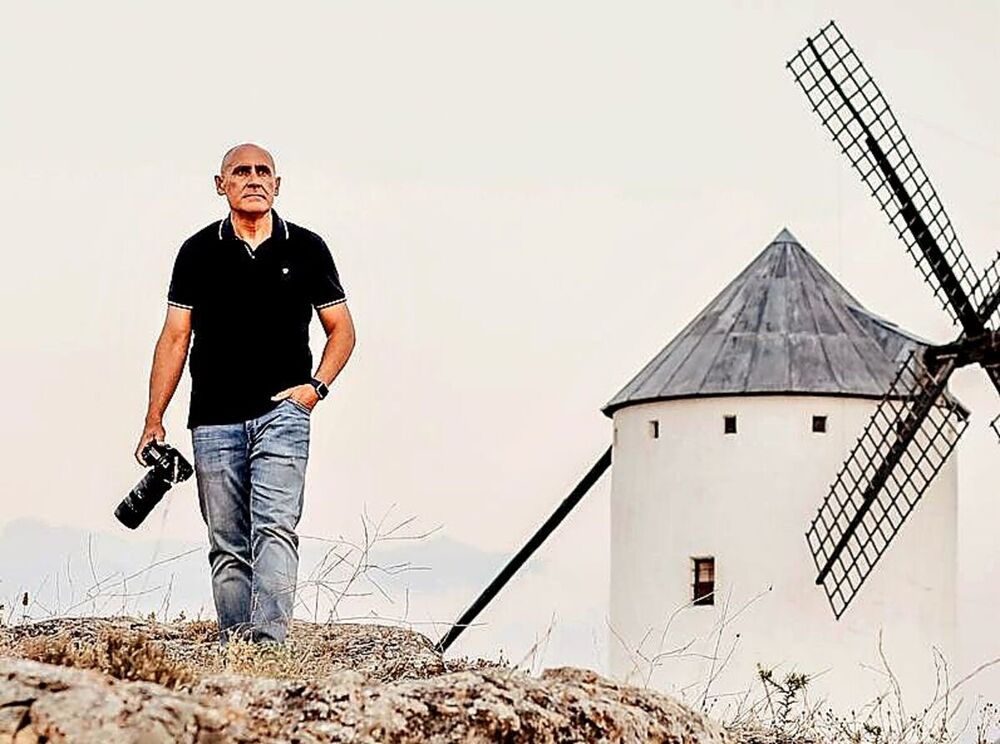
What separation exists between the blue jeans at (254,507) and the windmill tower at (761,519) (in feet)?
59.5

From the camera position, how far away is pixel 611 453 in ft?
87.2

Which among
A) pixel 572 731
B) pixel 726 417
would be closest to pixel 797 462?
pixel 726 417

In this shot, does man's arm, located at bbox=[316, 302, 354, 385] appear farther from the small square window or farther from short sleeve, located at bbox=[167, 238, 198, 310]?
the small square window

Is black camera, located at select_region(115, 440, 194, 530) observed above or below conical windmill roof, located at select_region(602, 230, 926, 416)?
below

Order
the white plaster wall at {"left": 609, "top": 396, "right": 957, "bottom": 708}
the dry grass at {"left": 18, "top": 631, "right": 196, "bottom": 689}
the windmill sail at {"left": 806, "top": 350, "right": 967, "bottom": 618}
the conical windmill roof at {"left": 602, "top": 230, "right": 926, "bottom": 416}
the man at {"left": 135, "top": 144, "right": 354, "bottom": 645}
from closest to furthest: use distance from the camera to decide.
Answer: the dry grass at {"left": 18, "top": 631, "right": 196, "bottom": 689} < the man at {"left": 135, "top": 144, "right": 354, "bottom": 645} < the windmill sail at {"left": 806, "top": 350, "right": 967, "bottom": 618} < the white plaster wall at {"left": 609, "top": 396, "right": 957, "bottom": 708} < the conical windmill roof at {"left": 602, "top": 230, "right": 926, "bottom": 416}

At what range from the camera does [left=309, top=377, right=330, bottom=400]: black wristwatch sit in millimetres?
6086

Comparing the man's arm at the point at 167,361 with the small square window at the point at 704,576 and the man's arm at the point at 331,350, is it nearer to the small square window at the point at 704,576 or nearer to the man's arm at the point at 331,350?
the man's arm at the point at 331,350

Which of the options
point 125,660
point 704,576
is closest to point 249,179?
point 125,660

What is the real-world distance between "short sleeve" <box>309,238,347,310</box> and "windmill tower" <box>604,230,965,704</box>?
713 inches

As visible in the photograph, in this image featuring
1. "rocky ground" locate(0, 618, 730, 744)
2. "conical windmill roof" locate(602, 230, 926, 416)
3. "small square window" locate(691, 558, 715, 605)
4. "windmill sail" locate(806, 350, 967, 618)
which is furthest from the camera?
"conical windmill roof" locate(602, 230, 926, 416)

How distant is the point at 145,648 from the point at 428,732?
622mm

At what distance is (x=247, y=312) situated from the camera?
6.14 meters

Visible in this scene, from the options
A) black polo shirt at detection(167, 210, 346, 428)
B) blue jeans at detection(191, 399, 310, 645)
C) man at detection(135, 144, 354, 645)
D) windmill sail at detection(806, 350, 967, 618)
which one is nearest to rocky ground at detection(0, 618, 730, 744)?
blue jeans at detection(191, 399, 310, 645)

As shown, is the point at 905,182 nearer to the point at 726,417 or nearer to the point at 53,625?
the point at 726,417
